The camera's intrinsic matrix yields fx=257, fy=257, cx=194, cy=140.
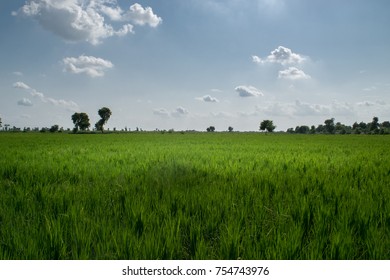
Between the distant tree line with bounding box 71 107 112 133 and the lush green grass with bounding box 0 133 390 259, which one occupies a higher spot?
the distant tree line with bounding box 71 107 112 133

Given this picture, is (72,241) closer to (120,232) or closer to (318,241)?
(120,232)

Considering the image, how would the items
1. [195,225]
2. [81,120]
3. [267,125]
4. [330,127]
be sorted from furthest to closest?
[330,127] < [267,125] < [81,120] < [195,225]

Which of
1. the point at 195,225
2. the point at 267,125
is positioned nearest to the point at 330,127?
the point at 267,125

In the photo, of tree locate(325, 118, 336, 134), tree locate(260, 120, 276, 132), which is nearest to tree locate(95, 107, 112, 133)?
tree locate(260, 120, 276, 132)

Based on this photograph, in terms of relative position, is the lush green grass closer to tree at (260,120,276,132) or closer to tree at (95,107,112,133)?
tree at (95,107,112,133)

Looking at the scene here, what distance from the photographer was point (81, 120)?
450 ft

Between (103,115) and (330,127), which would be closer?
(103,115)

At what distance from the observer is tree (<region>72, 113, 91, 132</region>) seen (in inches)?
5379

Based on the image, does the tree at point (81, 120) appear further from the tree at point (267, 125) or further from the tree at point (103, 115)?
the tree at point (267, 125)

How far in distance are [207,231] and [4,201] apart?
3.33m

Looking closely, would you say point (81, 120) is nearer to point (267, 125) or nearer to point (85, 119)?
point (85, 119)

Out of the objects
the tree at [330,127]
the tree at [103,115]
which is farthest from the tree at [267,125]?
the tree at [103,115]
